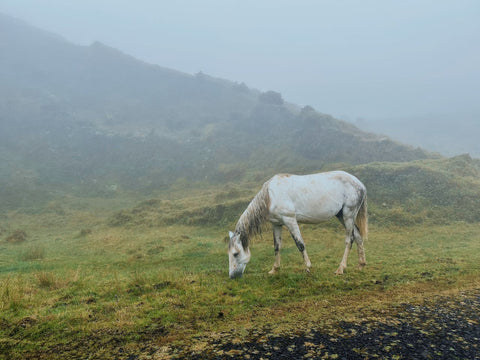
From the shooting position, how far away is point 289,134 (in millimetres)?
53969

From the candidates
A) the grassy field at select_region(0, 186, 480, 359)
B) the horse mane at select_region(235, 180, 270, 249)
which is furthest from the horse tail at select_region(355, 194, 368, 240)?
the horse mane at select_region(235, 180, 270, 249)

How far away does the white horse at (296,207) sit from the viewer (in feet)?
26.2

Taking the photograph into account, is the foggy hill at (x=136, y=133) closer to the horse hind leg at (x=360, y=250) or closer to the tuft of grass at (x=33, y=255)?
the tuft of grass at (x=33, y=255)

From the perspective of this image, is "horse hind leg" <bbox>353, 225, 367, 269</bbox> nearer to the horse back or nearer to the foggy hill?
the horse back

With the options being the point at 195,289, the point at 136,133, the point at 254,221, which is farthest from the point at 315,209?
the point at 136,133

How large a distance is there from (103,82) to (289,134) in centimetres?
7419

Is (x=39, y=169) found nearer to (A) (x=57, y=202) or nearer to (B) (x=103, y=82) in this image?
(A) (x=57, y=202)

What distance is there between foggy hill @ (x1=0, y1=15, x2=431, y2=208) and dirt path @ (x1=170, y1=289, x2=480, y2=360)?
31.2 meters

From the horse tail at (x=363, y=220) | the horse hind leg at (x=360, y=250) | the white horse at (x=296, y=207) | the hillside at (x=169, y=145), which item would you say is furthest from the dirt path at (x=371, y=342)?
the hillside at (x=169, y=145)

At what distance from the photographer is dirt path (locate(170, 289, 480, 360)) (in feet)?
12.2

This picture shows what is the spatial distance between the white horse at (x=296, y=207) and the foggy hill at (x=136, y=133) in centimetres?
2716

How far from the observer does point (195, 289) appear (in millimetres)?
6676

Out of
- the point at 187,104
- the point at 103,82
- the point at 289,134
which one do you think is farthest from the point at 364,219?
the point at 103,82

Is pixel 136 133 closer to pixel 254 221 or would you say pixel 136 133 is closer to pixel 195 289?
pixel 254 221
